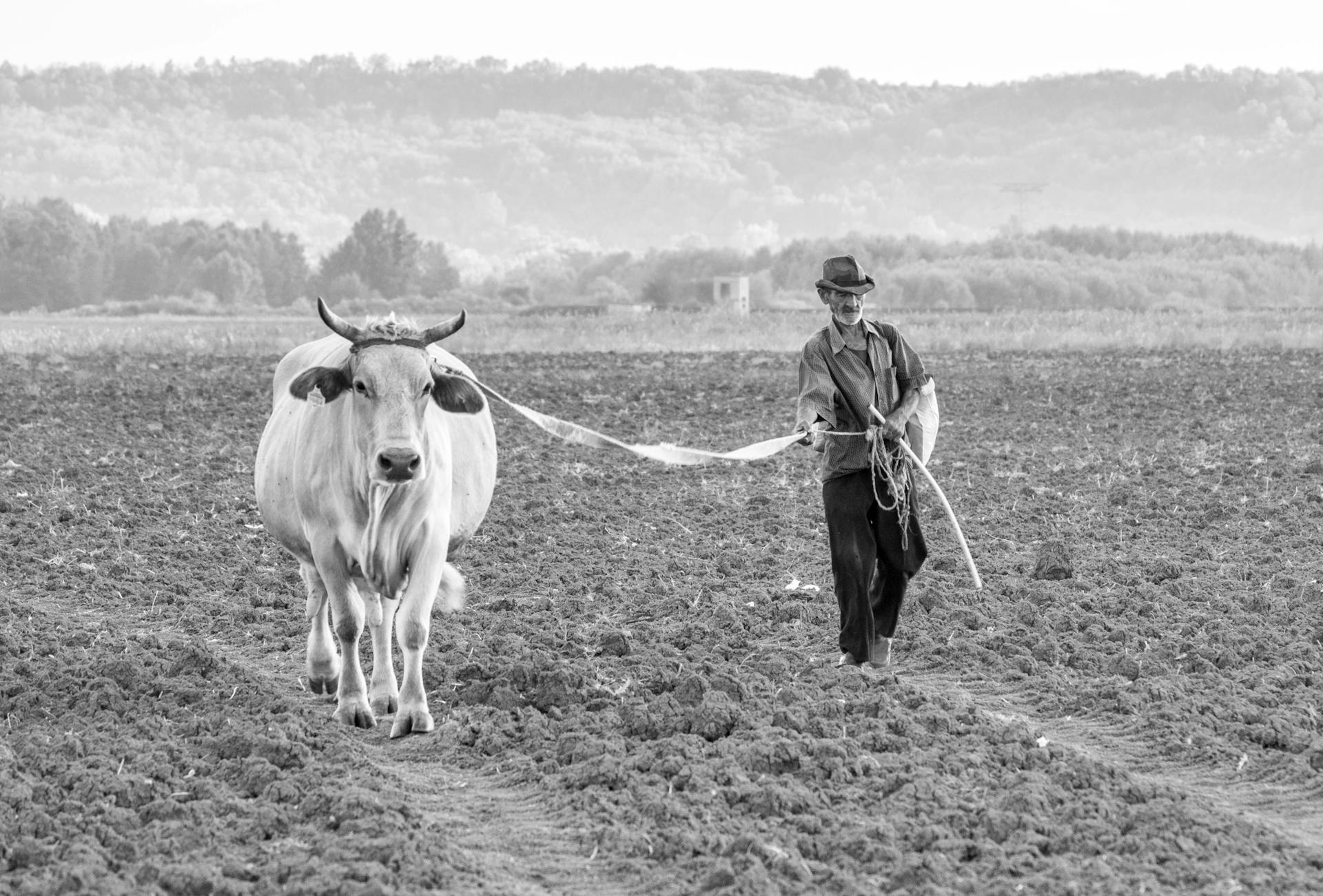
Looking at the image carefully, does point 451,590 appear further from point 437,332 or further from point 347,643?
point 437,332

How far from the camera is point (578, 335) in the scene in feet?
127

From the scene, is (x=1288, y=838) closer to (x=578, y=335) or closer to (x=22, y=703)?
(x=22, y=703)

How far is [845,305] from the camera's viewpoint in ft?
23.7

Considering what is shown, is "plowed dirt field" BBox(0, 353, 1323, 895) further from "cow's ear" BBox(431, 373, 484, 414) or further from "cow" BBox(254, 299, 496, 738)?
"cow's ear" BBox(431, 373, 484, 414)

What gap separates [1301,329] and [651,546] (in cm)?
2880

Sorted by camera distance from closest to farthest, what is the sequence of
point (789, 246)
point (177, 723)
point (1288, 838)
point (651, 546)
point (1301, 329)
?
point (1288, 838)
point (177, 723)
point (651, 546)
point (1301, 329)
point (789, 246)

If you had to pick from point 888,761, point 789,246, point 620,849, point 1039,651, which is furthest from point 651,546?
point 789,246

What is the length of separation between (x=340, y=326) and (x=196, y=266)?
97297 mm

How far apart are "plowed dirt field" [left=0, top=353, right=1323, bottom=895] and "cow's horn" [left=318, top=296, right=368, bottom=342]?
160cm

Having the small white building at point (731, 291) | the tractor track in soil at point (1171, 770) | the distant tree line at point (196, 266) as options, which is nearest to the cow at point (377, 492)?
Result: the tractor track in soil at point (1171, 770)

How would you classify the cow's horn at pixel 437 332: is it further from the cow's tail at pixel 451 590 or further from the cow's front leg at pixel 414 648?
the cow's tail at pixel 451 590

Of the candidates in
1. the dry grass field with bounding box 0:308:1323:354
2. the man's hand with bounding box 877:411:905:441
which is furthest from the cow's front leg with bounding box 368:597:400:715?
the dry grass field with bounding box 0:308:1323:354

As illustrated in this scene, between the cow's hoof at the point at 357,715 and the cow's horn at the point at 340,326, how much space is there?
1.52 metres

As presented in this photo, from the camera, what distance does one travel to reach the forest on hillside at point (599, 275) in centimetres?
8156
